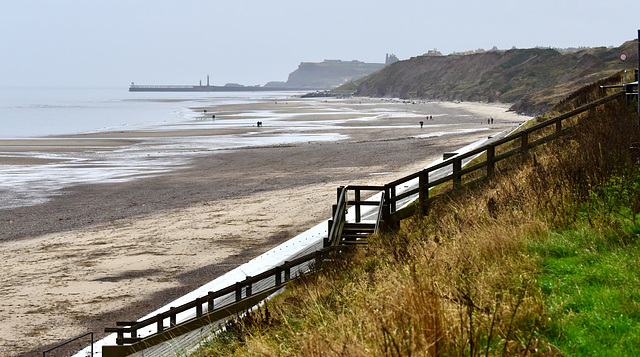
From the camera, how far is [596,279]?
6.52 m

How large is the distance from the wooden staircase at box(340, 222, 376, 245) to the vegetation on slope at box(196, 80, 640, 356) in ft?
9.10

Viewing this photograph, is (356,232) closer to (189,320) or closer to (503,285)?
(189,320)

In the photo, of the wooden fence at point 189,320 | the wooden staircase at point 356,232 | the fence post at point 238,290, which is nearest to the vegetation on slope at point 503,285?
the wooden fence at point 189,320

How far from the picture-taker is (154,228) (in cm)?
2511

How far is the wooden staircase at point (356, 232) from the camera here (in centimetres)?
1484

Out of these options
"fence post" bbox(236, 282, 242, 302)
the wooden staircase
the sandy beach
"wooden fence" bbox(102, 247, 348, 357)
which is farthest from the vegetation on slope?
the sandy beach

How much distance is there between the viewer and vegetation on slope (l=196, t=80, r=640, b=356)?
5176 millimetres

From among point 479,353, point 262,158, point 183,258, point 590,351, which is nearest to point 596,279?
point 590,351

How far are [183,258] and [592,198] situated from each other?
46.3 feet

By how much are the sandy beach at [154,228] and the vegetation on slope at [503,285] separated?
7950mm

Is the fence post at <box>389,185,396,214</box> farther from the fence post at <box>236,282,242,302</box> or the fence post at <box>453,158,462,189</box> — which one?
the fence post at <box>236,282,242,302</box>

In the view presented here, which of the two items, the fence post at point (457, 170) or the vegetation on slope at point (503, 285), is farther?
the fence post at point (457, 170)

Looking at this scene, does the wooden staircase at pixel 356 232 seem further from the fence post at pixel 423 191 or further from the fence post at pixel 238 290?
the fence post at pixel 238 290

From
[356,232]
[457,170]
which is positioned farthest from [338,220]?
[457,170]
